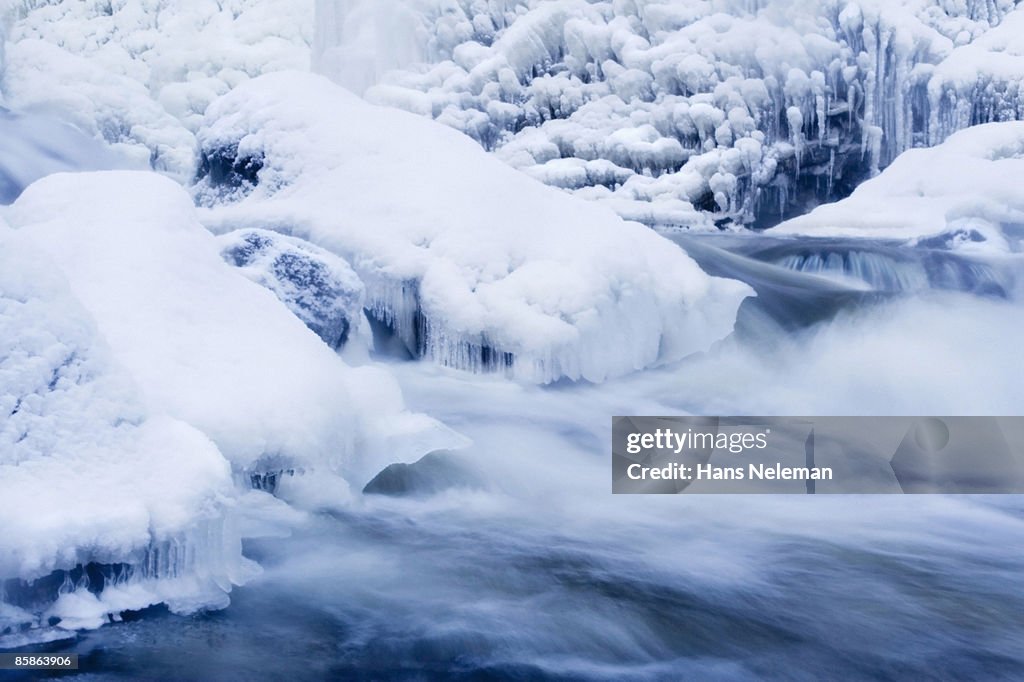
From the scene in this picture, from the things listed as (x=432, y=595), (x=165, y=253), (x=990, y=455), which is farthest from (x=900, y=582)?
(x=165, y=253)

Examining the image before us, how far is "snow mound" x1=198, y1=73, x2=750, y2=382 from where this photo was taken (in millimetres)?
3721

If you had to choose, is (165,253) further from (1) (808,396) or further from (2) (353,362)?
(1) (808,396)

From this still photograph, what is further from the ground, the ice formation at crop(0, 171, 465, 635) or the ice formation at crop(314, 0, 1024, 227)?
the ice formation at crop(314, 0, 1024, 227)

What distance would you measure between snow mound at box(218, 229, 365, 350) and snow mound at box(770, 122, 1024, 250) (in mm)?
2565

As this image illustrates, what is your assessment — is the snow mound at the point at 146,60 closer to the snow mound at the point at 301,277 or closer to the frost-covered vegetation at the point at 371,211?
the frost-covered vegetation at the point at 371,211

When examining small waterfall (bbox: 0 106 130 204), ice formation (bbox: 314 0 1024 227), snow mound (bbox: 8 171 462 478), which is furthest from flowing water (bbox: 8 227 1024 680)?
small waterfall (bbox: 0 106 130 204)

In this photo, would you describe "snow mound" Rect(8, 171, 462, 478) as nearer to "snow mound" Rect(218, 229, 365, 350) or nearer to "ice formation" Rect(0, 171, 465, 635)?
"ice formation" Rect(0, 171, 465, 635)

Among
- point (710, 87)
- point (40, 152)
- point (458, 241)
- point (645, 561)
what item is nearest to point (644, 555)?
point (645, 561)

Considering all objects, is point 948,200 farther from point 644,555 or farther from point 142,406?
point 142,406

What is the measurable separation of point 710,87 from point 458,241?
98.8 inches

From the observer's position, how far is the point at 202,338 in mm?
2730

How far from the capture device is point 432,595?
273 cm

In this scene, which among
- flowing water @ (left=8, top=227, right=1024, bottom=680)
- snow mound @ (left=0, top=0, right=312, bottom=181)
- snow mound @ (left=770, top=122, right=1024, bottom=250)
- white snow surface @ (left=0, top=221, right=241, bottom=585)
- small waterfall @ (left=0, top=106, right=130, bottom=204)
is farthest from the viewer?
snow mound @ (left=770, top=122, right=1024, bottom=250)

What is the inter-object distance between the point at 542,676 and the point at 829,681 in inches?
29.5
